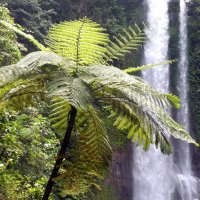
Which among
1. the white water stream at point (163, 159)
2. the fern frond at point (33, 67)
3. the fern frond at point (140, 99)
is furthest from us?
the white water stream at point (163, 159)

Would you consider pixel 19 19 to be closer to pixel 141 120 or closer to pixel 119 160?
pixel 119 160

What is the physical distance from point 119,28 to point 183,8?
14.8 feet

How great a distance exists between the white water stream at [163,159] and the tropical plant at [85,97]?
8.72 metres

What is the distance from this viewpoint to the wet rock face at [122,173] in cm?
1063

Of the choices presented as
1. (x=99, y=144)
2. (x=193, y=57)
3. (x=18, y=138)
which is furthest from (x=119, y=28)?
(x=99, y=144)

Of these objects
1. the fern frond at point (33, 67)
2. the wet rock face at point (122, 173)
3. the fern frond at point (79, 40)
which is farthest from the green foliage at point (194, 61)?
the fern frond at point (33, 67)

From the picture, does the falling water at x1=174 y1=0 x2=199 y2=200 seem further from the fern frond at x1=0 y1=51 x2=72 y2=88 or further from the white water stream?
the fern frond at x1=0 y1=51 x2=72 y2=88

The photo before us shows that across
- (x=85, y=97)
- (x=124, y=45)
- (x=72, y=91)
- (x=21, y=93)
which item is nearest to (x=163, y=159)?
(x=124, y=45)

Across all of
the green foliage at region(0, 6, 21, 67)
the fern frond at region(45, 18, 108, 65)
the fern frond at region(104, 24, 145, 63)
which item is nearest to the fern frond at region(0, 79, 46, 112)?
the fern frond at region(45, 18, 108, 65)

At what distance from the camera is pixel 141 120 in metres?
2.56

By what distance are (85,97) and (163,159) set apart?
11141 millimetres

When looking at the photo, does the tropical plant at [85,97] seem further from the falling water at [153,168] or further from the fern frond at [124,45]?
the falling water at [153,168]

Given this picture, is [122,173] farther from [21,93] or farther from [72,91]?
[72,91]

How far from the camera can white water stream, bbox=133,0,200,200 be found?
12.0m
